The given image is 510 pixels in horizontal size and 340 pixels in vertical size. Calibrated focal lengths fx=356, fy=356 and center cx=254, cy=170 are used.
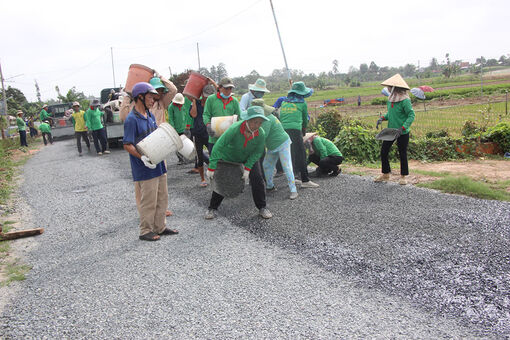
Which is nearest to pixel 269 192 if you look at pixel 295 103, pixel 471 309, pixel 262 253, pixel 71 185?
pixel 295 103

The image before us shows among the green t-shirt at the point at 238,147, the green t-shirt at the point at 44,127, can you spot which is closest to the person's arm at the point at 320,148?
the green t-shirt at the point at 238,147

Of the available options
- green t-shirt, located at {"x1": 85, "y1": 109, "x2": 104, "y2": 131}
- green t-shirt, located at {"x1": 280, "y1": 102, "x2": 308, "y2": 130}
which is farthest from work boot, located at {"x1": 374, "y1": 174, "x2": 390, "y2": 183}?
green t-shirt, located at {"x1": 85, "y1": 109, "x2": 104, "y2": 131}

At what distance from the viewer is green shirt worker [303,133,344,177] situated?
266 inches

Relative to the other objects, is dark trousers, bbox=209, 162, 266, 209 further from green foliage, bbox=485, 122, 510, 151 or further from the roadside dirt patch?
green foliage, bbox=485, 122, 510, 151

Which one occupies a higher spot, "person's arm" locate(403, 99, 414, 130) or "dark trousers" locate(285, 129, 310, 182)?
"person's arm" locate(403, 99, 414, 130)

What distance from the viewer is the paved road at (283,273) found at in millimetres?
2582

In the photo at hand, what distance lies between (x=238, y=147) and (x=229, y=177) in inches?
16.2

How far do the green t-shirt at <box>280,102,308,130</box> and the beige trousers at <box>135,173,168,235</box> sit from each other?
2.51m

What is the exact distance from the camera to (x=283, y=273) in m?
3.32

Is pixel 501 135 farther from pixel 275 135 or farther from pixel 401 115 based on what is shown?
pixel 275 135

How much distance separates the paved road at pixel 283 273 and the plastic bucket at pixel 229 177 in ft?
1.74

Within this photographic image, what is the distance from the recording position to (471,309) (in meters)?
2.61

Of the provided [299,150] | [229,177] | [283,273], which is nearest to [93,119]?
[299,150]

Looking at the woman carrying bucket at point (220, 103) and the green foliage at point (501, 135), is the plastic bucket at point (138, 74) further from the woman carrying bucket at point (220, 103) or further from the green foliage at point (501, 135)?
the green foliage at point (501, 135)
